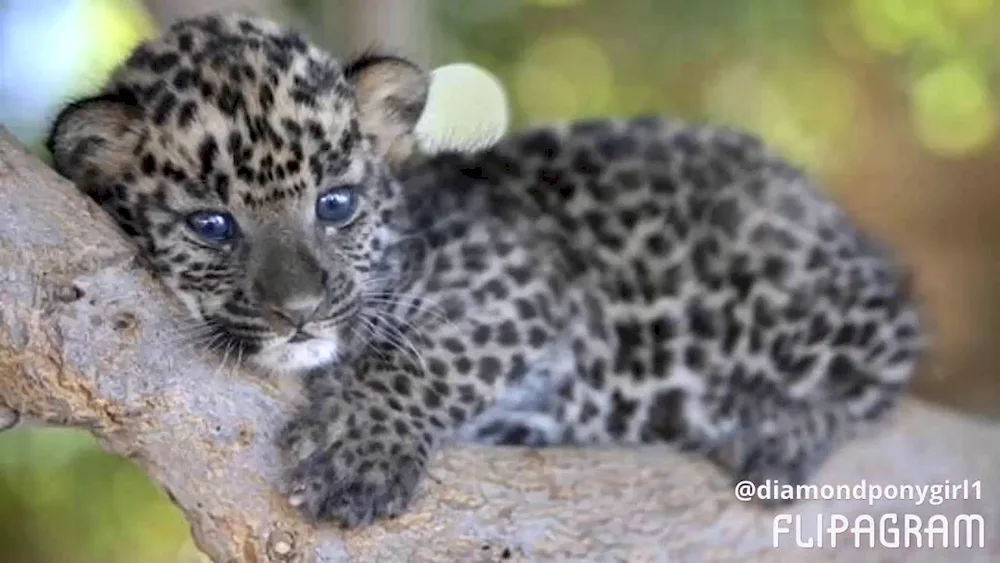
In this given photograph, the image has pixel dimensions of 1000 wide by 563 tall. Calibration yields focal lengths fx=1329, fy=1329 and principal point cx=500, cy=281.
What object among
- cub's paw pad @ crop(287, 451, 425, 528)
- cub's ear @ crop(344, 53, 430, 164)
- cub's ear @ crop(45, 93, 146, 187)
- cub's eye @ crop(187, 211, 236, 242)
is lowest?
cub's paw pad @ crop(287, 451, 425, 528)

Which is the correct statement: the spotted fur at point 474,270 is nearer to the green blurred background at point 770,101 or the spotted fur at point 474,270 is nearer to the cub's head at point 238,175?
the cub's head at point 238,175

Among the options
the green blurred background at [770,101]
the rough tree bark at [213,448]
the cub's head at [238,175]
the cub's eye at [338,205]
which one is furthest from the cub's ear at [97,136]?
the green blurred background at [770,101]

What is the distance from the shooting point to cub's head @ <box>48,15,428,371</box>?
241cm

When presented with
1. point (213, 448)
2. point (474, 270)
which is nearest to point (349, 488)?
point (213, 448)

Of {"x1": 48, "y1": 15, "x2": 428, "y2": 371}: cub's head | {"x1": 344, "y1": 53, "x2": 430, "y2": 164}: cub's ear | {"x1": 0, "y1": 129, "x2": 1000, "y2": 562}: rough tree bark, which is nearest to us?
{"x1": 0, "y1": 129, "x2": 1000, "y2": 562}: rough tree bark

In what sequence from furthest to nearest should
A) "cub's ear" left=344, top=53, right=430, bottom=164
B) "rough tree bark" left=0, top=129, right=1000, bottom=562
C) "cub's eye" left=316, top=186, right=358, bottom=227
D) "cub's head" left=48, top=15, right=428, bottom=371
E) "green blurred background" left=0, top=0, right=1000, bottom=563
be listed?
"green blurred background" left=0, top=0, right=1000, bottom=563
"cub's ear" left=344, top=53, right=430, bottom=164
"cub's eye" left=316, top=186, right=358, bottom=227
"cub's head" left=48, top=15, right=428, bottom=371
"rough tree bark" left=0, top=129, right=1000, bottom=562

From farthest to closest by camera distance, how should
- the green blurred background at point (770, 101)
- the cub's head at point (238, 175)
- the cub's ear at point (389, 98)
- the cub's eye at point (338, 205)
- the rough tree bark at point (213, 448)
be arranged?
the green blurred background at point (770, 101)
the cub's ear at point (389, 98)
the cub's eye at point (338, 205)
the cub's head at point (238, 175)
the rough tree bark at point (213, 448)

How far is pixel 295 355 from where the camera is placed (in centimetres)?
250

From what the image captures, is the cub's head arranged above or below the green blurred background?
below

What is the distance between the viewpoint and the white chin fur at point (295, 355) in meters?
2.47

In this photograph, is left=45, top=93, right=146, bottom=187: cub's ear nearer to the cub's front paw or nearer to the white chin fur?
the white chin fur

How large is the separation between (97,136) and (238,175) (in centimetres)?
30

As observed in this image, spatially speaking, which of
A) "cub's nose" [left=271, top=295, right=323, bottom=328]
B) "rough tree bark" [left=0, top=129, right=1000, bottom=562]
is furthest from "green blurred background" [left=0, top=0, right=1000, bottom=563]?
"cub's nose" [left=271, top=295, right=323, bottom=328]

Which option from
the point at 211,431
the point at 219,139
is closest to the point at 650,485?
the point at 211,431
